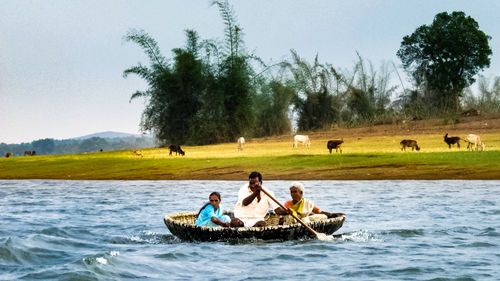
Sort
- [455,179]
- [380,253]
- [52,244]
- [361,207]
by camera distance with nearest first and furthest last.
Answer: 1. [380,253]
2. [52,244]
3. [361,207]
4. [455,179]

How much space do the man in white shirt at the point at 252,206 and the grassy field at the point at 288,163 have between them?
550 inches

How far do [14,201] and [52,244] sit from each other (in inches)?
423

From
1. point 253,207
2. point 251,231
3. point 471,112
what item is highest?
point 471,112

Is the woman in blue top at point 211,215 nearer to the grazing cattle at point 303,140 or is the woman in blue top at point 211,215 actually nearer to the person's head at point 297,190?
the person's head at point 297,190

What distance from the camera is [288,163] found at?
29.2m

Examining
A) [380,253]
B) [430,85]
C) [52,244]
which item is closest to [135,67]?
[430,85]

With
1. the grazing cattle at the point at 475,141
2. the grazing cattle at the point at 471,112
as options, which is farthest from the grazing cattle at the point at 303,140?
the grazing cattle at the point at 471,112

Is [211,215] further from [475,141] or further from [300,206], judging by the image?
[475,141]

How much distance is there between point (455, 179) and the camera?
80.7 feet

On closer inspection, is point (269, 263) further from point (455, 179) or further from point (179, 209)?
point (455, 179)

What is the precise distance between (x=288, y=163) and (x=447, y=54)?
18.6 metres

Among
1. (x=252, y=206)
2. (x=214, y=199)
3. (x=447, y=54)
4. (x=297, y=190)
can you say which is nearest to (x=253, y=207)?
(x=252, y=206)

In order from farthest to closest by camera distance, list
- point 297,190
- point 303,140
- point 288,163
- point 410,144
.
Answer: point 303,140, point 410,144, point 288,163, point 297,190

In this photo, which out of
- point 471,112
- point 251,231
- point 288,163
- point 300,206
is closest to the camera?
point 251,231
